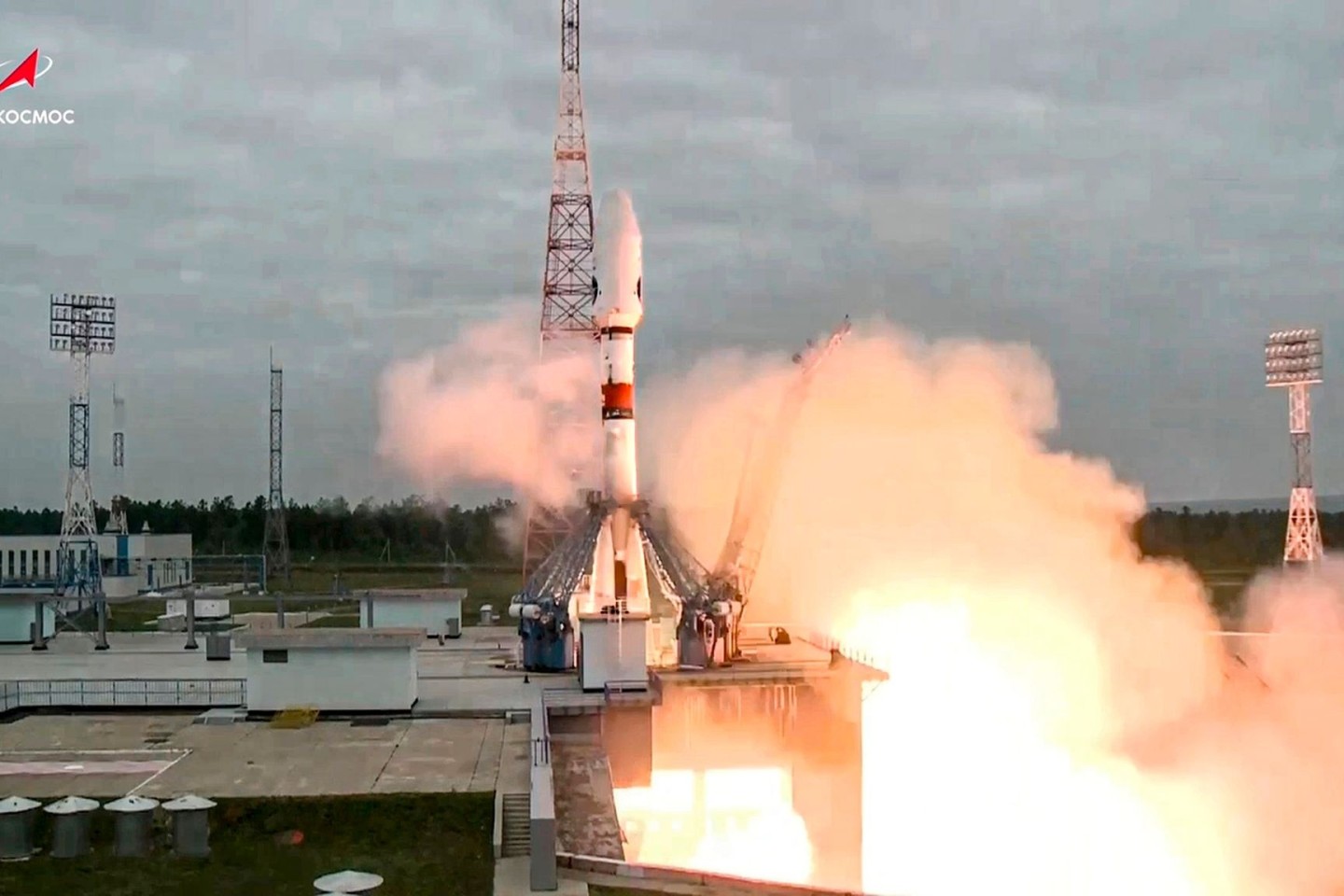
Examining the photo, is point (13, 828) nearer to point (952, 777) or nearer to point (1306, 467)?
point (952, 777)

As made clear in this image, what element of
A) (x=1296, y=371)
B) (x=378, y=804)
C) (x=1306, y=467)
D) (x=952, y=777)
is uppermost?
(x=1296, y=371)

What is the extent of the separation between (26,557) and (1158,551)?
63.1m

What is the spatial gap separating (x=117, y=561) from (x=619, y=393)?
36.5 m

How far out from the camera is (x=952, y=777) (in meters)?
31.9

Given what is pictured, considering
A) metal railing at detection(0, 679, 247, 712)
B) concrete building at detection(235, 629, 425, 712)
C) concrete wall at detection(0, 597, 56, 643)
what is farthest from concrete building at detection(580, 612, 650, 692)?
concrete wall at detection(0, 597, 56, 643)

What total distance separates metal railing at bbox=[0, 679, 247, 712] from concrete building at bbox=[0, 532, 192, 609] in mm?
29296

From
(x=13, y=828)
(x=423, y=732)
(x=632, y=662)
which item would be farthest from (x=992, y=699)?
(x=13, y=828)

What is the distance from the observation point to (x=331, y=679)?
25281 mm

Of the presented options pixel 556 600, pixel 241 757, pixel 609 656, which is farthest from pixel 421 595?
pixel 241 757

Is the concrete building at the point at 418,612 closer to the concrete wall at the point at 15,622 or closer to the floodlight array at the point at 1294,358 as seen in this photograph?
the concrete wall at the point at 15,622

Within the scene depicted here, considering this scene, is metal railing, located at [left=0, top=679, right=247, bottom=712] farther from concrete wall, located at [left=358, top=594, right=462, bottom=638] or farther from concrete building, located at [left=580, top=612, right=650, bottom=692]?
concrete wall, located at [left=358, top=594, right=462, bottom=638]

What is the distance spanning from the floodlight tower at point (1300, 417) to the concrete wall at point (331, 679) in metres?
41.1

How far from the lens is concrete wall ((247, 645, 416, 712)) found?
82.6 feet

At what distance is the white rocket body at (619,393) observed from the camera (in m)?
32.2
